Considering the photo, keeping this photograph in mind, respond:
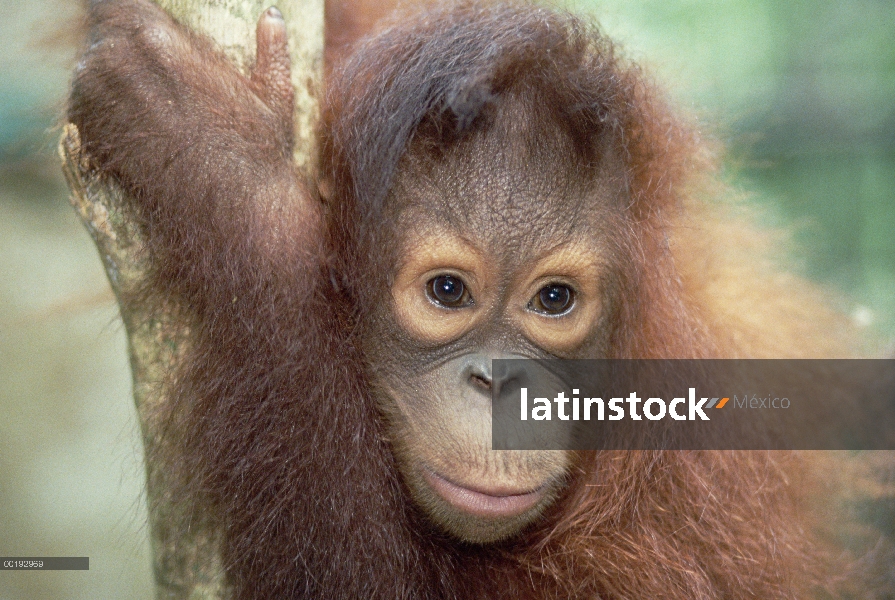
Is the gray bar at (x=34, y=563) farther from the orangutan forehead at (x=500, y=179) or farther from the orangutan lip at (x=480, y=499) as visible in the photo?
the orangutan forehead at (x=500, y=179)

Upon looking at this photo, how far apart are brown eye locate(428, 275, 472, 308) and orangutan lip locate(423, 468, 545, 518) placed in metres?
0.37

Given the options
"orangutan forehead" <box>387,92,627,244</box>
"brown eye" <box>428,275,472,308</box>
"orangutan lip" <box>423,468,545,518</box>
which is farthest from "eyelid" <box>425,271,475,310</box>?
"orangutan lip" <box>423,468,545,518</box>

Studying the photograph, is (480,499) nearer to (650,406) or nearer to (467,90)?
(650,406)

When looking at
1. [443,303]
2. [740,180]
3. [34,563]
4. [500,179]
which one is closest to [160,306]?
[443,303]

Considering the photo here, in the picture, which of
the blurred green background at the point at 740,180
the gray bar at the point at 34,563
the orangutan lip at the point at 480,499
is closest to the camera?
the orangutan lip at the point at 480,499

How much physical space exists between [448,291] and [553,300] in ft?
0.80

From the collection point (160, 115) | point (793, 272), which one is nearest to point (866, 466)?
point (793, 272)

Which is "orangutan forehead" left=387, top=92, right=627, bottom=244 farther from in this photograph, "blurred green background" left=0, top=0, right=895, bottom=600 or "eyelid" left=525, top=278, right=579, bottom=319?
"blurred green background" left=0, top=0, right=895, bottom=600

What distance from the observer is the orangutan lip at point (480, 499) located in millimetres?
1559

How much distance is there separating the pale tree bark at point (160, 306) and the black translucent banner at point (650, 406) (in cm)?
70

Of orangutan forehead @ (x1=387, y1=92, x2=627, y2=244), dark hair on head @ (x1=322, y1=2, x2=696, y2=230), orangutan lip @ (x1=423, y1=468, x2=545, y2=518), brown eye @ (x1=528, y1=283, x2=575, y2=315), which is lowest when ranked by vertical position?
orangutan lip @ (x1=423, y1=468, x2=545, y2=518)

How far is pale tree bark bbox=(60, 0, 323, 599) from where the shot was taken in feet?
5.16

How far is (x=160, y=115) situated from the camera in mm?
1558

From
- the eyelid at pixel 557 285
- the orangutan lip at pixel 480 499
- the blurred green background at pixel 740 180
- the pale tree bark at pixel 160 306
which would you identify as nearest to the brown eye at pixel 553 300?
the eyelid at pixel 557 285
